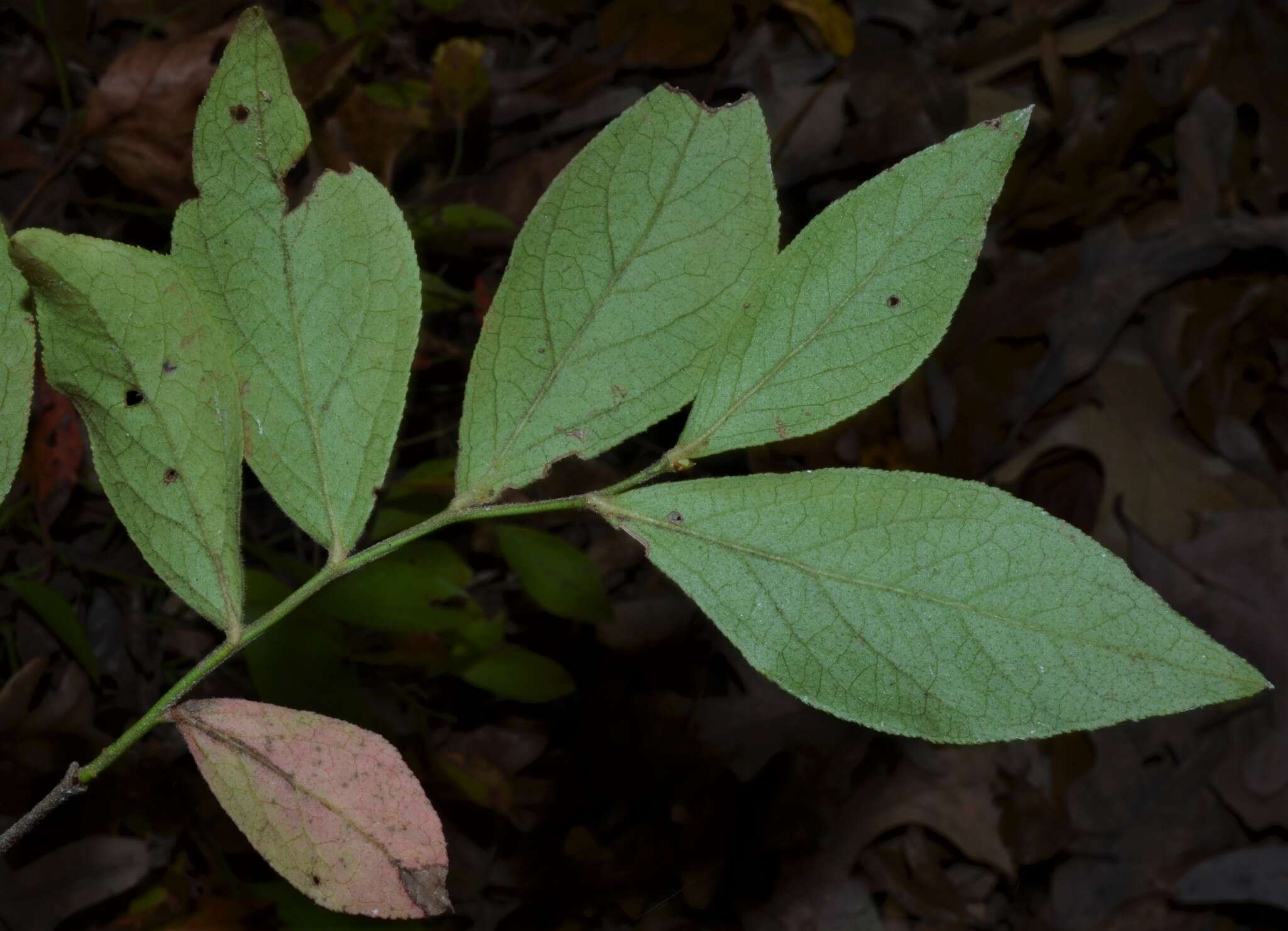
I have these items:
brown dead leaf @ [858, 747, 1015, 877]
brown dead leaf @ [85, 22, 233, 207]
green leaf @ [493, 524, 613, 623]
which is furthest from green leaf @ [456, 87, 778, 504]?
brown dead leaf @ [858, 747, 1015, 877]

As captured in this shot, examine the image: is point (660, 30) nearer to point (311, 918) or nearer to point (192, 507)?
point (311, 918)

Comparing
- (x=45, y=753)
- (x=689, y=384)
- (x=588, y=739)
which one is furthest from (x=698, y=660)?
(x=689, y=384)

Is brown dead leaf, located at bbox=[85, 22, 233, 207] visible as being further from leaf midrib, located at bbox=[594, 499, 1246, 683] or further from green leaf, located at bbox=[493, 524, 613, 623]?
leaf midrib, located at bbox=[594, 499, 1246, 683]

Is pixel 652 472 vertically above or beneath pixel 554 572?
above

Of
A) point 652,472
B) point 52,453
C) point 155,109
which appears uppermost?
point 652,472

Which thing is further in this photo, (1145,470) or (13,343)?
(1145,470)

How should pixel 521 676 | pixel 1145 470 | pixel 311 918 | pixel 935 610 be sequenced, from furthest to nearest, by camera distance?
pixel 1145 470 → pixel 521 676 → pixel 311 918 → pixel 935 610

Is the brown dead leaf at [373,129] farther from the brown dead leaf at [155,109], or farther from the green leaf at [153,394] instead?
the green leaf at [153,394]

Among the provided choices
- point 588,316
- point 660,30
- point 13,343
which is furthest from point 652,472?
point 660,30
